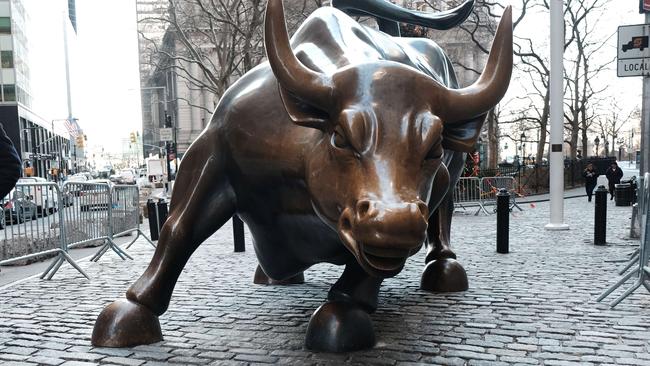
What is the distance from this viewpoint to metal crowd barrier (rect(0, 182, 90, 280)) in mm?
7477

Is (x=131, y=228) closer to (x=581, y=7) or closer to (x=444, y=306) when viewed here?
(x=444, y=306)

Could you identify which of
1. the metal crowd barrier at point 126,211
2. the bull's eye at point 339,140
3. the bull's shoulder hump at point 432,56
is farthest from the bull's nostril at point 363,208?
the metal crowd barrier at point 126,211

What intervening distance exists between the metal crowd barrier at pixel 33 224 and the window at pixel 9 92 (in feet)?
133

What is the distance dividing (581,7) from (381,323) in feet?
89.6

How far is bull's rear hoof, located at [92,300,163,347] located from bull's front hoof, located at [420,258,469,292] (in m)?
2.76

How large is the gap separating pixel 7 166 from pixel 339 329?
2.77 m

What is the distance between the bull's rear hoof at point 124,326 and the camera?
156 inches

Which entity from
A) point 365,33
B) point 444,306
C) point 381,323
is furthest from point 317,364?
point 365,33

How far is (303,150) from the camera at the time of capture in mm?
3469

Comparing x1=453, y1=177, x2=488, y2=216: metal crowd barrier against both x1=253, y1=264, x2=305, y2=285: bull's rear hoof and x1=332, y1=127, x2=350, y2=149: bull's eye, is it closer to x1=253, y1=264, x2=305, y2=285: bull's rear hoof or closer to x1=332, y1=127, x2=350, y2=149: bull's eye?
x1=253, y1=264, x2=305, y2=285: bull's rear hoof

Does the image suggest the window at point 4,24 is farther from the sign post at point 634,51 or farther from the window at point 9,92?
the sign post at point 634,51

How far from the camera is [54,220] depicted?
27.5ft

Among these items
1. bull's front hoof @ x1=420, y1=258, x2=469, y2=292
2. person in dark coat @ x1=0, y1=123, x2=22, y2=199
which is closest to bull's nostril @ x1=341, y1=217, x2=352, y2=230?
person in dark coat @ x1=0, y1=123, x2=22, y2=199

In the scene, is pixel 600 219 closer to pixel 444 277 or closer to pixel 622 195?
pixel 444 277
